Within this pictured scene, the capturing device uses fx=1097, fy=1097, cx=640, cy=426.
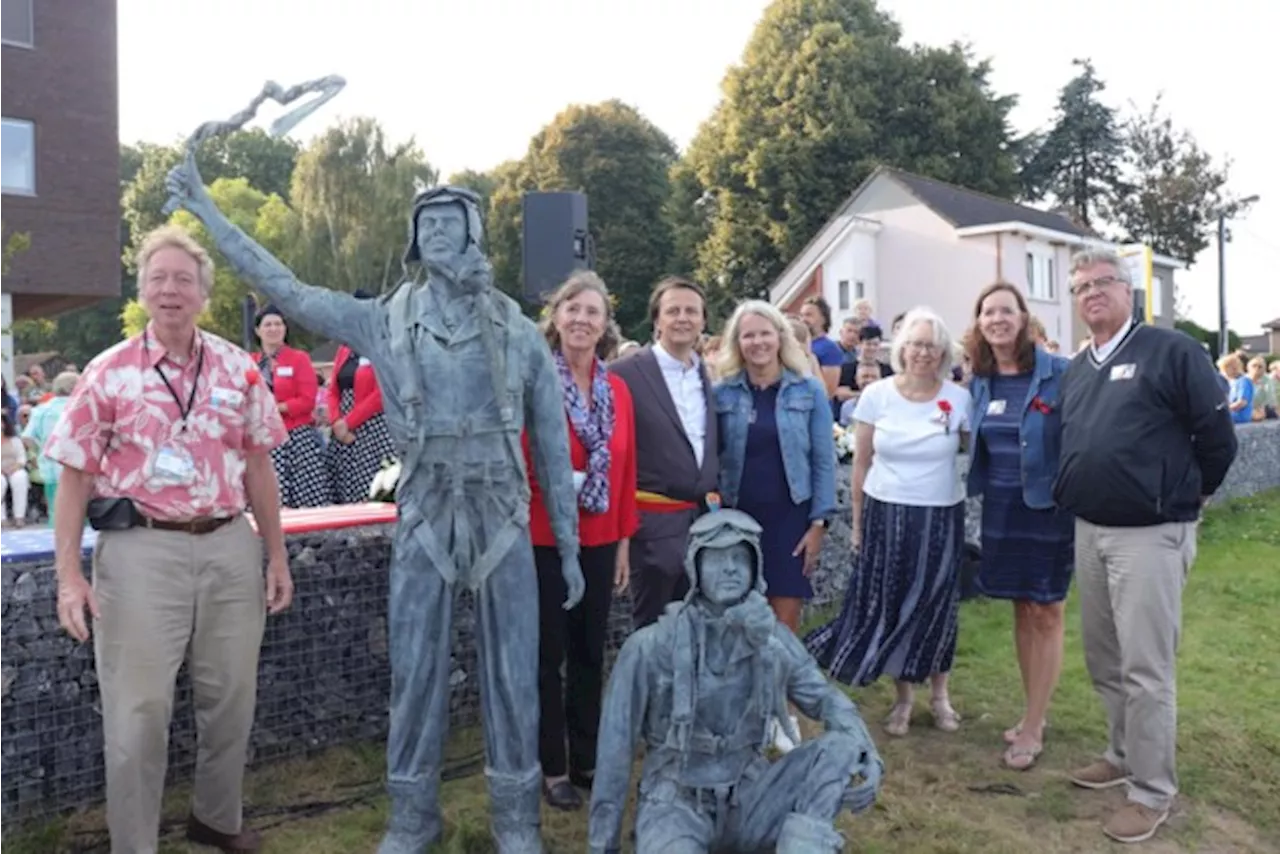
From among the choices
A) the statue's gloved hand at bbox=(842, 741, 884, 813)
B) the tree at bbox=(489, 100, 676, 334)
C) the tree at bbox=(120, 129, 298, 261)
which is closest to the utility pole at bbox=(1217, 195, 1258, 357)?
the tree at bbox=(489, 100, 676, 334)

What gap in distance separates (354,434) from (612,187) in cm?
3342

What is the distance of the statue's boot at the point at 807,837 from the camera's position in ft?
9.43

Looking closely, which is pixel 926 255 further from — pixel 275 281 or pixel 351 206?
pixel 275 281

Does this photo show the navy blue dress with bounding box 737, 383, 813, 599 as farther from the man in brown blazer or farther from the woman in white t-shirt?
the woman in white t-shirt

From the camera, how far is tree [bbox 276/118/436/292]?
3944 cm

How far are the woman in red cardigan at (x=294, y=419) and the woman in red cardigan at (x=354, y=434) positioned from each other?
0.11 metres

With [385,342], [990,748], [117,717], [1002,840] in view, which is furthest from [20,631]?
[990,748]

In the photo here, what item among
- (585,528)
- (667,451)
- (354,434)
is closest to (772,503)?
(667,451)

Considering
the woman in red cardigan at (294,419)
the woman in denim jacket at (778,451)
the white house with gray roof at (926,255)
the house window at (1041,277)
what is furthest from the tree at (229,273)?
the woman in denim jacket at (778,451)

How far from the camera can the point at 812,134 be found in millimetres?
A: 32469

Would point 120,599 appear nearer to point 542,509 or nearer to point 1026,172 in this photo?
point 542,509

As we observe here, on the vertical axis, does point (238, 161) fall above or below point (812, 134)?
above

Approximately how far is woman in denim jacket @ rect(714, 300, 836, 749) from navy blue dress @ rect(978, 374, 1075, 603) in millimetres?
667

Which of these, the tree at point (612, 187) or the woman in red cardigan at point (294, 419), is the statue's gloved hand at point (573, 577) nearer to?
the woman in red cardigan at point (294, 419)
